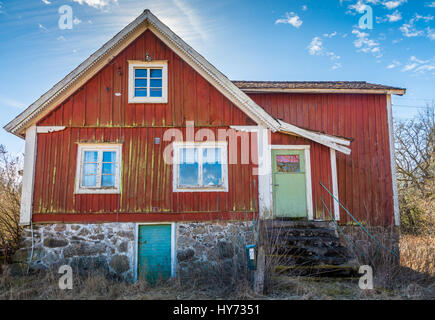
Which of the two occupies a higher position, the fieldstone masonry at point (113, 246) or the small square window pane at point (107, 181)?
the small square window pane at point (107, 181)

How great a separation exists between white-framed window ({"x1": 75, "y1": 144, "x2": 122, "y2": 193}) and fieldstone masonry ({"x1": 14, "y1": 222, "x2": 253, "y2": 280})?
102 cm

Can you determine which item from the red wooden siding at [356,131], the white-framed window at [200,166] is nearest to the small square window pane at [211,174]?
the white-framed window at [200,166]

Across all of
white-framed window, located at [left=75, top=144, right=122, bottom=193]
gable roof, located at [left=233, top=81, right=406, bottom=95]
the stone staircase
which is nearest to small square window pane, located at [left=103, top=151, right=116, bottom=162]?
white-framed window, located at [left=75, top=144, right=122, bottom=193]

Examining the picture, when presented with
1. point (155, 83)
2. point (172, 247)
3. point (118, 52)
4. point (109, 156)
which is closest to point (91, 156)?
point (109, 156)

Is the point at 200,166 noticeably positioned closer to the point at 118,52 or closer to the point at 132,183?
the point at 132,183

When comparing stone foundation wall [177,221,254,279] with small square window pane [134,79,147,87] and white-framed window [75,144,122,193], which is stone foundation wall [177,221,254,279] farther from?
small square window pane [134,79,147,87]

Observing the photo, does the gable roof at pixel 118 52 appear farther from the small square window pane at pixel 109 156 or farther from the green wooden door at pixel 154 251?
the green wooden door at pixel 154 251

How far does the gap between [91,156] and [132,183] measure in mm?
1415

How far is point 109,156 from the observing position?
362 inches

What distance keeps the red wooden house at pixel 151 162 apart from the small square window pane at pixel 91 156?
0.03 meters

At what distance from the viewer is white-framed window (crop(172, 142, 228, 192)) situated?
909 cm

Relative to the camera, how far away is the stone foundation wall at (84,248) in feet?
27.7
